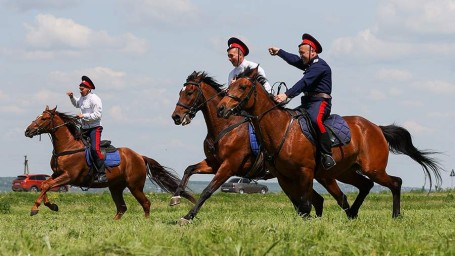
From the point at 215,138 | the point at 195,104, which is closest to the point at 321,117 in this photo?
the point at 215,138

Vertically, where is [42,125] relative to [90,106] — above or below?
below

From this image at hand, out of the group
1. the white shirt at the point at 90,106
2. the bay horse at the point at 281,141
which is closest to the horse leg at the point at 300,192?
the bay horse at the point at 281,141

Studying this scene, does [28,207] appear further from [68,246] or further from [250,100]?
[68,246]

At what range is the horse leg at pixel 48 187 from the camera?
63.7ft

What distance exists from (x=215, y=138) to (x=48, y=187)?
632cm

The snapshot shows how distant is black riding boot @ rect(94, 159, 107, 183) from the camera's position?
2088cm

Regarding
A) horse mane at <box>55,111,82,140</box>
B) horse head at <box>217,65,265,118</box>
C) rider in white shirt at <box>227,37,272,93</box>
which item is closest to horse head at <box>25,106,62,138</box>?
horse mane at <box>55,111,82,140</box>

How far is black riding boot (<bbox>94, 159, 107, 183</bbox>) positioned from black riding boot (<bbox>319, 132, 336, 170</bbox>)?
846 cm

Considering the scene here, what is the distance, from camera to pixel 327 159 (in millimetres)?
13836

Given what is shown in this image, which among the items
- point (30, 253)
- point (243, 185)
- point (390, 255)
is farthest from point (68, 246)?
point (243, 185)

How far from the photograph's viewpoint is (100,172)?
20969 mm

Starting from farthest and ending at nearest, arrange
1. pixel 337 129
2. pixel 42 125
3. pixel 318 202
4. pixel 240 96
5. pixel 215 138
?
1. pixel 42 125
2. pixel 318 202
3. pixel 215 138
4. pixel 337 129
5. pixel 240 96

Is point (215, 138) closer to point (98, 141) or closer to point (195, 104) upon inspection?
point (195, 104)

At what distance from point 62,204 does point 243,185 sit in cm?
3915
